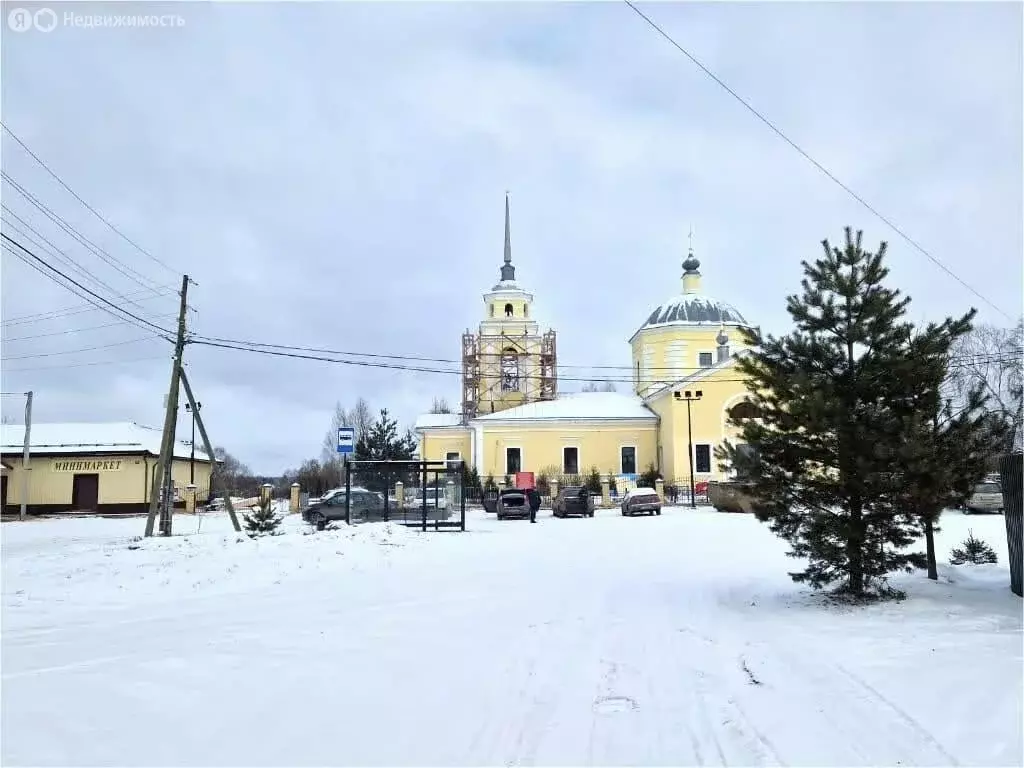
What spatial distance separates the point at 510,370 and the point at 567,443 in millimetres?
12816

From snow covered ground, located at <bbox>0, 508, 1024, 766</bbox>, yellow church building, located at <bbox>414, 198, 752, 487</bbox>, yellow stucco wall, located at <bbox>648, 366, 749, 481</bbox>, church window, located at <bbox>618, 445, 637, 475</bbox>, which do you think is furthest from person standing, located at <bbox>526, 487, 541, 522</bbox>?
snow covered ground, located at <bbox>0, 508, 1024, 766</bbox>

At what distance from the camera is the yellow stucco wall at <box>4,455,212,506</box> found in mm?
39562

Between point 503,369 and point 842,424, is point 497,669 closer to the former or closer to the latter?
point 842,424

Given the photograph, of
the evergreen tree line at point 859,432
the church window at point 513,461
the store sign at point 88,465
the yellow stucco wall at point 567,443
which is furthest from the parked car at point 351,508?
the church window at point 513,461

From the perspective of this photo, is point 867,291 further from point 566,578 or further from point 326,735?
point 326,735

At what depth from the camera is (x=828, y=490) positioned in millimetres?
10320

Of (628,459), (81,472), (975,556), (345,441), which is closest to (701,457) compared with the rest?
(628,459)

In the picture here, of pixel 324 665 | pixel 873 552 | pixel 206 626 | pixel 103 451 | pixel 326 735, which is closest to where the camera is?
pixel 326 735

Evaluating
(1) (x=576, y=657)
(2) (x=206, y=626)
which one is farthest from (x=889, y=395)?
(2) (x=206, y=626)

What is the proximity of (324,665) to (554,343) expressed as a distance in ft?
184

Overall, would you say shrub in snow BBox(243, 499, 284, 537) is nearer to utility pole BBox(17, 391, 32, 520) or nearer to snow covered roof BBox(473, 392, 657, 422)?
utility pole BBox(17, 391, 32, 520)

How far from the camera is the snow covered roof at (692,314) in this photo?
59.1 metres

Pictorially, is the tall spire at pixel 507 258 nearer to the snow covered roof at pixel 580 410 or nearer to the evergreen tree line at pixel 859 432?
the snow covered roof at pixel 580 410

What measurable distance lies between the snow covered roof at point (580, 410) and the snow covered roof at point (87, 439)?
1896cm
